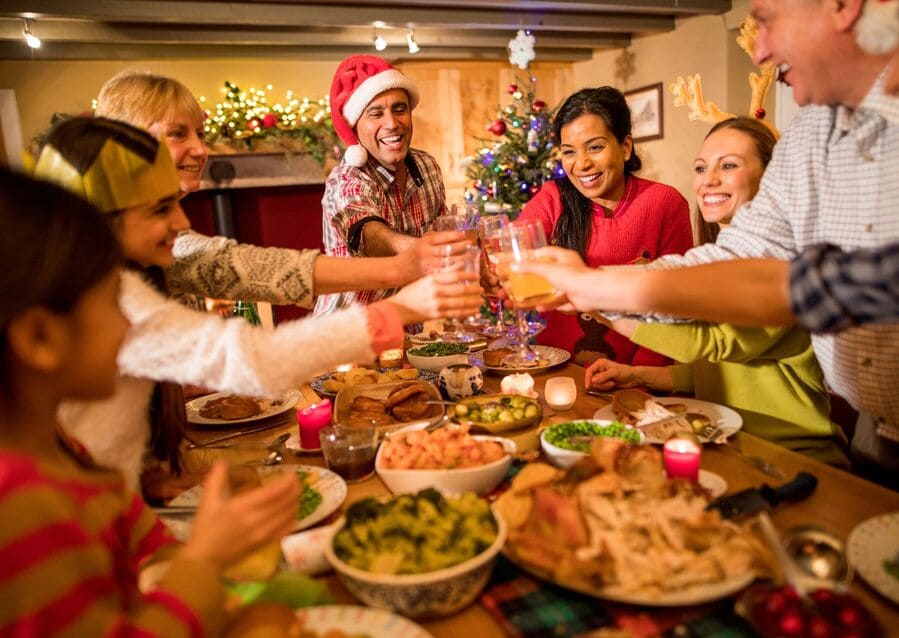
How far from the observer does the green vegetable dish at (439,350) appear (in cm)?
263

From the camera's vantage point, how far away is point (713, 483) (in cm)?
143

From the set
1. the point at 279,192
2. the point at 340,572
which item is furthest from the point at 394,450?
the point at 279,192

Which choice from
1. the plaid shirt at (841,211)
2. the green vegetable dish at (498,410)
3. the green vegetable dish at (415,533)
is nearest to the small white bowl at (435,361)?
the green vegetable dish at (498,410)

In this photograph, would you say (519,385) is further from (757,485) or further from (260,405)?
(260,405)

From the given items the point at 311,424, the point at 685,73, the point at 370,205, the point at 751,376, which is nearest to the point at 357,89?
the point at 370,205

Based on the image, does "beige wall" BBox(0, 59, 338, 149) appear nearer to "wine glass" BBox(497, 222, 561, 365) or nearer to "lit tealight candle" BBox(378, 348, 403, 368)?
"lit tealight candle" BBox(378, 348, 403, 368)

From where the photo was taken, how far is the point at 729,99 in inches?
269

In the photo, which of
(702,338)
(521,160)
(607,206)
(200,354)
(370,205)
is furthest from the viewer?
(521,160)

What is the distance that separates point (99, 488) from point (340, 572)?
0.42 metres

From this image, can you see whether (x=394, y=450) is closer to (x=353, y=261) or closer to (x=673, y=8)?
(x=353, y=261)

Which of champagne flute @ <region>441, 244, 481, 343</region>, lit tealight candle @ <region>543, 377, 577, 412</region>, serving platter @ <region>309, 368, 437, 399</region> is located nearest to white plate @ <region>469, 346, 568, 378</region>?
serving platter @ <region>309, 368, 437, 399</region>

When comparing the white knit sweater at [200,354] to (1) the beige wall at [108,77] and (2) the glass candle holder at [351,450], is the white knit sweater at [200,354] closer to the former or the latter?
(2) the glass candle holder at [351,450]

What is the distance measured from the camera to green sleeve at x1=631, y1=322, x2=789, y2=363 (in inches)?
74.0

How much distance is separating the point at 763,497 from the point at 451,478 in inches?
25.4
